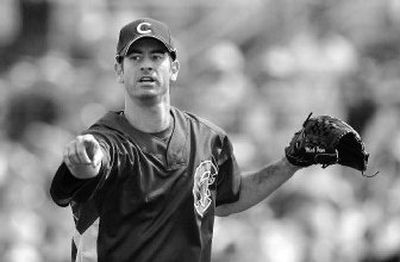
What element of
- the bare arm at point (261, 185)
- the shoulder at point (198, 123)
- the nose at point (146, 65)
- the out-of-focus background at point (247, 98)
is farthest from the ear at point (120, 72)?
the out-of-focus background at point (247, 98)

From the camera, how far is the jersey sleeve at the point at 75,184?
4.86m

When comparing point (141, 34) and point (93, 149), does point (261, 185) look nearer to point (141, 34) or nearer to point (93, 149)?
point (141, 34)

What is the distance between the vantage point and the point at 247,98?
35.4 ft

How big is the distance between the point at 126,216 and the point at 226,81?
5950mm

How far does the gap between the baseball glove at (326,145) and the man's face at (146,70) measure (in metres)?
0.72

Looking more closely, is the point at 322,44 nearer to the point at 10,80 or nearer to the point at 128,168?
the point at 10,80

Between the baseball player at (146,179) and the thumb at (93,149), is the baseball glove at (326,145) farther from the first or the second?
the thumb at (93,149)

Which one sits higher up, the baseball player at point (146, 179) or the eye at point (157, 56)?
the eye at point (157, 56)

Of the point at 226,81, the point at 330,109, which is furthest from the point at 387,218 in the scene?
the point at 226,81

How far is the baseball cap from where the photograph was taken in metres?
5.21

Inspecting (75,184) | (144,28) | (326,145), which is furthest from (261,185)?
(75,184)

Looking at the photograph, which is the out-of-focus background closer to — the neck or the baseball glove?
the baseball glove

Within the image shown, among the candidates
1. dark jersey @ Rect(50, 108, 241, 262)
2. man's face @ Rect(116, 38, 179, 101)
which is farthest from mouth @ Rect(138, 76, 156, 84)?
dark jersey @ Rect(50, 108, 241, 262)

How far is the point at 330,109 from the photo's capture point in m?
10.7
